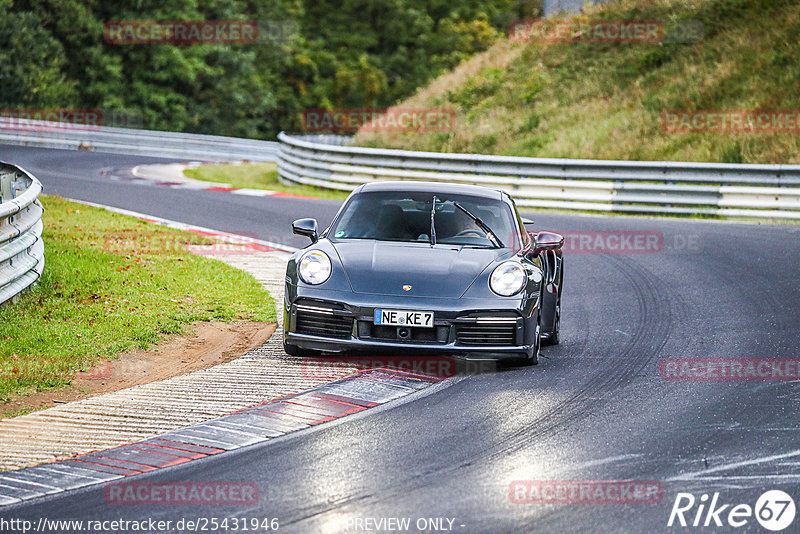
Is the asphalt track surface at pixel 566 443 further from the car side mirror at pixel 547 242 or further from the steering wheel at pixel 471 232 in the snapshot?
the steering wheel at pixel 471 232

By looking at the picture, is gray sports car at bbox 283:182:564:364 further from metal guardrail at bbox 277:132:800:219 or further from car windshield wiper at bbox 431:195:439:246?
metal guardrail at bbox 277:132:800:219

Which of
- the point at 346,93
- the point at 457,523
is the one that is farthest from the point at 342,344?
the point at 346,93

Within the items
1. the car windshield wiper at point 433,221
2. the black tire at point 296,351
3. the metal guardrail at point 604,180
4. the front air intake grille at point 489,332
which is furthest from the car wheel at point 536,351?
the metal guardrail at point 604,180

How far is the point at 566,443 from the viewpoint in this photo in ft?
20.5

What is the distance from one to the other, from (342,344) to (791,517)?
3781 mm

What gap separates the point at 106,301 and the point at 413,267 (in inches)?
142

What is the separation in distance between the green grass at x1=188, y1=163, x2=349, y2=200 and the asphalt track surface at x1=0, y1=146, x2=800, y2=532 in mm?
13607

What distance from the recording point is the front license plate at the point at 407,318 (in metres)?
7.92

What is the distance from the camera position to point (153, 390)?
752 cm

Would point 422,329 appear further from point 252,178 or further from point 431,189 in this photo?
point 252,178

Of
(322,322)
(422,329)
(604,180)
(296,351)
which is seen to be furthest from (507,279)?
(604,180)

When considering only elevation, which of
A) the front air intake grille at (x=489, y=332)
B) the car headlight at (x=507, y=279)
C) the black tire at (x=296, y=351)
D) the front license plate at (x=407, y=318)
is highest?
the car headlight at (x=507, y=279)

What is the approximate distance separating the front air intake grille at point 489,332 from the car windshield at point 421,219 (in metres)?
1.07

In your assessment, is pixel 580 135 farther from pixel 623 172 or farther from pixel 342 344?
pixel 342 344
